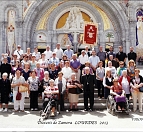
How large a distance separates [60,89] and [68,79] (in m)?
0.72

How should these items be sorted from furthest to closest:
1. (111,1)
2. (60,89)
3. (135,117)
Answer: (111,1)
(60,89)
(135,117)

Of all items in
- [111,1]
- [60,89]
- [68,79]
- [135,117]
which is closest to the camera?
[135,117]

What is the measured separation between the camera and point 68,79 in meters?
8.55

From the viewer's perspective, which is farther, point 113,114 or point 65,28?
point 65,28

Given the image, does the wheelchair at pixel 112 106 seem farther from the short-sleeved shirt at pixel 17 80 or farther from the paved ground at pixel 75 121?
the short-sleeved shirt at pixel 17 80

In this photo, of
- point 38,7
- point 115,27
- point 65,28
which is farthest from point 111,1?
point 38,7

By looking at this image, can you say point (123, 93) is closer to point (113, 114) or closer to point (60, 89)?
point (113, 114)

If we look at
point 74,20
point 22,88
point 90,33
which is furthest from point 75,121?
point 74,20

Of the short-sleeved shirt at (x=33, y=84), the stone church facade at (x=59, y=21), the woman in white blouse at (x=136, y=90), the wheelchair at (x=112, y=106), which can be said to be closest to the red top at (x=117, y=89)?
the wheelchair at (x=112, y=106)

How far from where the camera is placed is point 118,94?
7672 mm

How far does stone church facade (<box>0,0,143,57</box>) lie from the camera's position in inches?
704

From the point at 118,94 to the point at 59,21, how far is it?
12529 mm

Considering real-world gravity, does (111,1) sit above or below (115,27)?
above

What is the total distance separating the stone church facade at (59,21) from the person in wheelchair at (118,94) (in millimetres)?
10572
